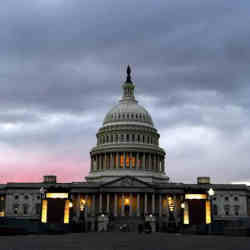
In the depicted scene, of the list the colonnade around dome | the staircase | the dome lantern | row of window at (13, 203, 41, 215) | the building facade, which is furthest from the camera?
the dome lantern

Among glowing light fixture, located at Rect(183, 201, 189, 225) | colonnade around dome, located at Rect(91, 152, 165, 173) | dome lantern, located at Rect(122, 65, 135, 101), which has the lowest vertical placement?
glowing light fixture, located at Rect(183, 201, 189, 225)

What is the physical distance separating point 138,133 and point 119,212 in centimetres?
2986

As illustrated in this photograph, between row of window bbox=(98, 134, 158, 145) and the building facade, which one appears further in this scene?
row of window bbox=(98, 134, 158, 145)

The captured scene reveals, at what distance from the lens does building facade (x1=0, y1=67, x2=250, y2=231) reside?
405ft

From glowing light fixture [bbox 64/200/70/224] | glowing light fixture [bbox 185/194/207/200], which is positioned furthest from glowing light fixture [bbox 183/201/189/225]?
glowing light fixture [bbox 64/200/70/224]

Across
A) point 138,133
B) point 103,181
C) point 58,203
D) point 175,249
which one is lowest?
point 175,249

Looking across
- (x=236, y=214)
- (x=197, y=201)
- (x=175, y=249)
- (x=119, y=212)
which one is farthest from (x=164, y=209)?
(x=175, y=249)

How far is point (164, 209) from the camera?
420ft

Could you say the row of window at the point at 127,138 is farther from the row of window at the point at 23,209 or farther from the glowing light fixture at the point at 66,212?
the glowing light fixture at the point at 66,212

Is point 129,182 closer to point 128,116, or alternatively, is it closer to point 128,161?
point 128,161

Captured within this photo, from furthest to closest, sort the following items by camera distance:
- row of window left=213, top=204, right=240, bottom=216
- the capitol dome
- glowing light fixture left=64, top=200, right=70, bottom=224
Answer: the capitol dome, row of window left=213, top=204, right=240, bottom=216, glowing light fixture left=64, top=200, right=70, bottom=224

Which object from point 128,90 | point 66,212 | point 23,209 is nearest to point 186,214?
point 66,212

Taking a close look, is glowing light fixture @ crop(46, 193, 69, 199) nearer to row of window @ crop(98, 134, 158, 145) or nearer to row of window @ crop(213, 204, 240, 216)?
row of window @ crop(98, 134, 158, 145)

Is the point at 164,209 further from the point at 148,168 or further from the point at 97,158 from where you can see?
the point at 97,158
